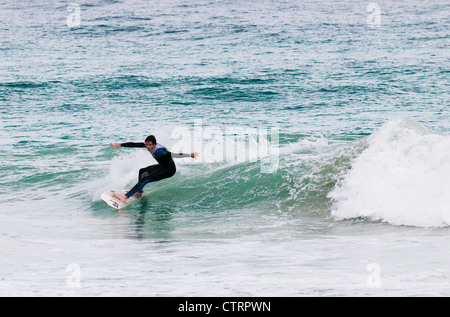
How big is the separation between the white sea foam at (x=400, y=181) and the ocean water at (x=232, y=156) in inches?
1.5

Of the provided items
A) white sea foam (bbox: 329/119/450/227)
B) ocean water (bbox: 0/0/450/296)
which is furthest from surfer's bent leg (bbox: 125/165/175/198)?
white sea foam (bbox: 329/119/450/227)

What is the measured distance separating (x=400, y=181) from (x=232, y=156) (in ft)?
19.6

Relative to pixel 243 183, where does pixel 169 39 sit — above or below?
above

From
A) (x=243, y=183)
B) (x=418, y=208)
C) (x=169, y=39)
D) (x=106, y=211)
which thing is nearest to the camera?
(x=418, y=208)

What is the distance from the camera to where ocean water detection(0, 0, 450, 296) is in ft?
27.2

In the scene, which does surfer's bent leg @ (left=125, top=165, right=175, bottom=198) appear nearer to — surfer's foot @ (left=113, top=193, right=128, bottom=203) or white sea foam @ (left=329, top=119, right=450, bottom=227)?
surfer's foot @ (left=113, top=193, right=128, bottom=203)

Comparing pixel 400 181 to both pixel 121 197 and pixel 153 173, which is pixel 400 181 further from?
pixel 121 197

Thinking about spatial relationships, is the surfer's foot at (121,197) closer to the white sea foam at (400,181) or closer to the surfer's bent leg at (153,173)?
the surfer's bent leg at (153,173)

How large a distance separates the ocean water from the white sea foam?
0.13 ft

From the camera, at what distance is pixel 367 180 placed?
12.9 meters
